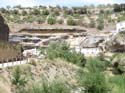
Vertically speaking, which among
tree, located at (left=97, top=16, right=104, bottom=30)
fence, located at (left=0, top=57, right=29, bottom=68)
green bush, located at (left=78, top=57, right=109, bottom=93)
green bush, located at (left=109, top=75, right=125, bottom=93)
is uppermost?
fence, located at (left=0, top=57, right=29, bottom=68)

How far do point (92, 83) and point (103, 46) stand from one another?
37731mm

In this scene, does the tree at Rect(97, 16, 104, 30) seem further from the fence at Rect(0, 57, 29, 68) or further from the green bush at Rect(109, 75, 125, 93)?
the fence at Rect(0, 57, 29, 68)

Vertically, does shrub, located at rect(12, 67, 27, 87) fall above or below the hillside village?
above

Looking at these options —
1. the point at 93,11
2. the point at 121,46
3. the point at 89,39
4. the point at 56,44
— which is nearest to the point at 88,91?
the point at 56,44

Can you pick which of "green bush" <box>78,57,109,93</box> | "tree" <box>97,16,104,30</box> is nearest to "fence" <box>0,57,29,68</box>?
"green bush" <box>78,57,109,93</box>

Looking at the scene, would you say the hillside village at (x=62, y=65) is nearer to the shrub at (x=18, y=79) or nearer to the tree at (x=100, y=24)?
the shrub at (x=18, y=79)

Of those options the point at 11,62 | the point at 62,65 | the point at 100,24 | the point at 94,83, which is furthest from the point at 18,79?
the point at 100,24

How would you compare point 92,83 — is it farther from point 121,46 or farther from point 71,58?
point 121,46

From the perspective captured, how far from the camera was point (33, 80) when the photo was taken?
161 ft

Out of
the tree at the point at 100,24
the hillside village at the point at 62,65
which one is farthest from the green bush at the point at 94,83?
the tree at the point at 100,24

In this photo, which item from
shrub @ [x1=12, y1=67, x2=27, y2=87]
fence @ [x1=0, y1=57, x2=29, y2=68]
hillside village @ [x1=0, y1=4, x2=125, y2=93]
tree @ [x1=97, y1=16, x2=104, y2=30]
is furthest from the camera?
tree @ [x1=97, y1=16, x2=104, y2=30]

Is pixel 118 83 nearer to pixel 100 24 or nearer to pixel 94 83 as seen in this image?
pixel 94 83

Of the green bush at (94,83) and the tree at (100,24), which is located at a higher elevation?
the green bush at (94,83)

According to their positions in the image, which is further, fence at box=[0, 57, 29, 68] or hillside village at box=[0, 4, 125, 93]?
fence at box=[0, 57, 29, 68]
